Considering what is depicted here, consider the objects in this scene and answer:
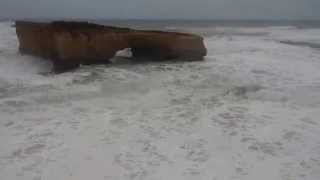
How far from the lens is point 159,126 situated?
498 cm

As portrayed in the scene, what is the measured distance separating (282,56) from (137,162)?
369 inches

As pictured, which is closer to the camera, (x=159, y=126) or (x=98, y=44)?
(x=159, y=126)

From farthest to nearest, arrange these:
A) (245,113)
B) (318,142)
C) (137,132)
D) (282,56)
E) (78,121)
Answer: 1. (282,56)
2. (245,113)
3. (78,121)
4. (137,132)
5. (318,142)

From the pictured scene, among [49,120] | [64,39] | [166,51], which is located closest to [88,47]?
[64,39]

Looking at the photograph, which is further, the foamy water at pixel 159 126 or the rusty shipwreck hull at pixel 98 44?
the rusty shipwreck hull at pixel 98 44

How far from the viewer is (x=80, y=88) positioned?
23.3ft

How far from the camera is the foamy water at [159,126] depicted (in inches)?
150

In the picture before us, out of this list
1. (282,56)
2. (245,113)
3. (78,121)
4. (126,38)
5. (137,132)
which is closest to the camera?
(137,132)

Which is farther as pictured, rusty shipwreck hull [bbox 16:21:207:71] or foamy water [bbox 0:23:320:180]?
rusty shipwreck hull [bbox 16:21:207:71]

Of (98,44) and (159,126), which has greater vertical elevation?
(98,44)

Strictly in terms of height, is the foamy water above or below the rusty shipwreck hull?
below

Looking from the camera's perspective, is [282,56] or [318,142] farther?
[282,56]

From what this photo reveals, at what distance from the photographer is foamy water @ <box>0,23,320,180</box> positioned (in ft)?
12.5

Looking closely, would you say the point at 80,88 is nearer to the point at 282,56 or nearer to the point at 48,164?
the point at 48,164
